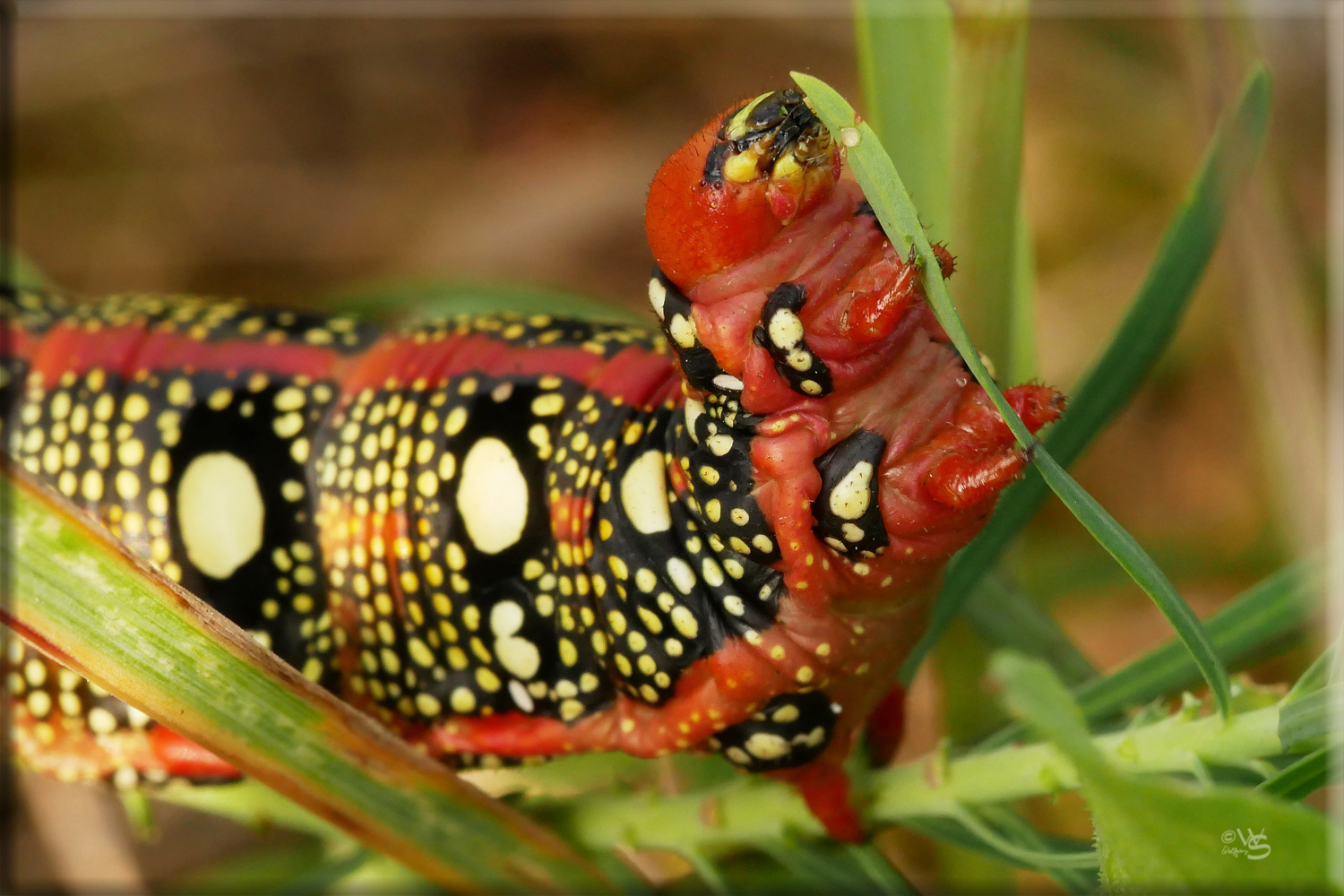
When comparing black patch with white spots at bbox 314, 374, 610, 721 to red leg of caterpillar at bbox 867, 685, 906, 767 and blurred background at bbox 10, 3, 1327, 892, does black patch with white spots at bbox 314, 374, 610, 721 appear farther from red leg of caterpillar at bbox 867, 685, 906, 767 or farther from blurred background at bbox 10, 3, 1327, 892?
blurred background at bbox 10, 3, 1327, 892

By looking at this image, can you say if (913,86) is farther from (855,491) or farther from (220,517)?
(220,517)

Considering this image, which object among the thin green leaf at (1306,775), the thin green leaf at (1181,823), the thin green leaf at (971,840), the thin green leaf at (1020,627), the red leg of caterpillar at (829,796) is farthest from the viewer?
the thin green leaf at (1020,627)

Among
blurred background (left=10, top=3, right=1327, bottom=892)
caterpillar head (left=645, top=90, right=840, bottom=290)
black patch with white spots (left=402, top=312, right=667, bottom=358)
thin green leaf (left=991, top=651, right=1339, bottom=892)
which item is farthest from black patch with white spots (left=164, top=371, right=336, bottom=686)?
blurred background (left=10, top=3, right=1327, bottom=892)

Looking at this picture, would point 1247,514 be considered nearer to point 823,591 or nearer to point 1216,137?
point 1216,137

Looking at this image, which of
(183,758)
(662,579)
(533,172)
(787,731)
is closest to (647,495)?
(662,579)

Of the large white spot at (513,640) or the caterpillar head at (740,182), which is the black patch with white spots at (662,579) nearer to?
the large white spot at (513,640)

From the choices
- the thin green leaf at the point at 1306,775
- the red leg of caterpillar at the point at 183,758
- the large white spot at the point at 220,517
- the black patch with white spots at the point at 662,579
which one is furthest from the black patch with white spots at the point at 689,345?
the red leg of caterpillar at the point at 183,758
